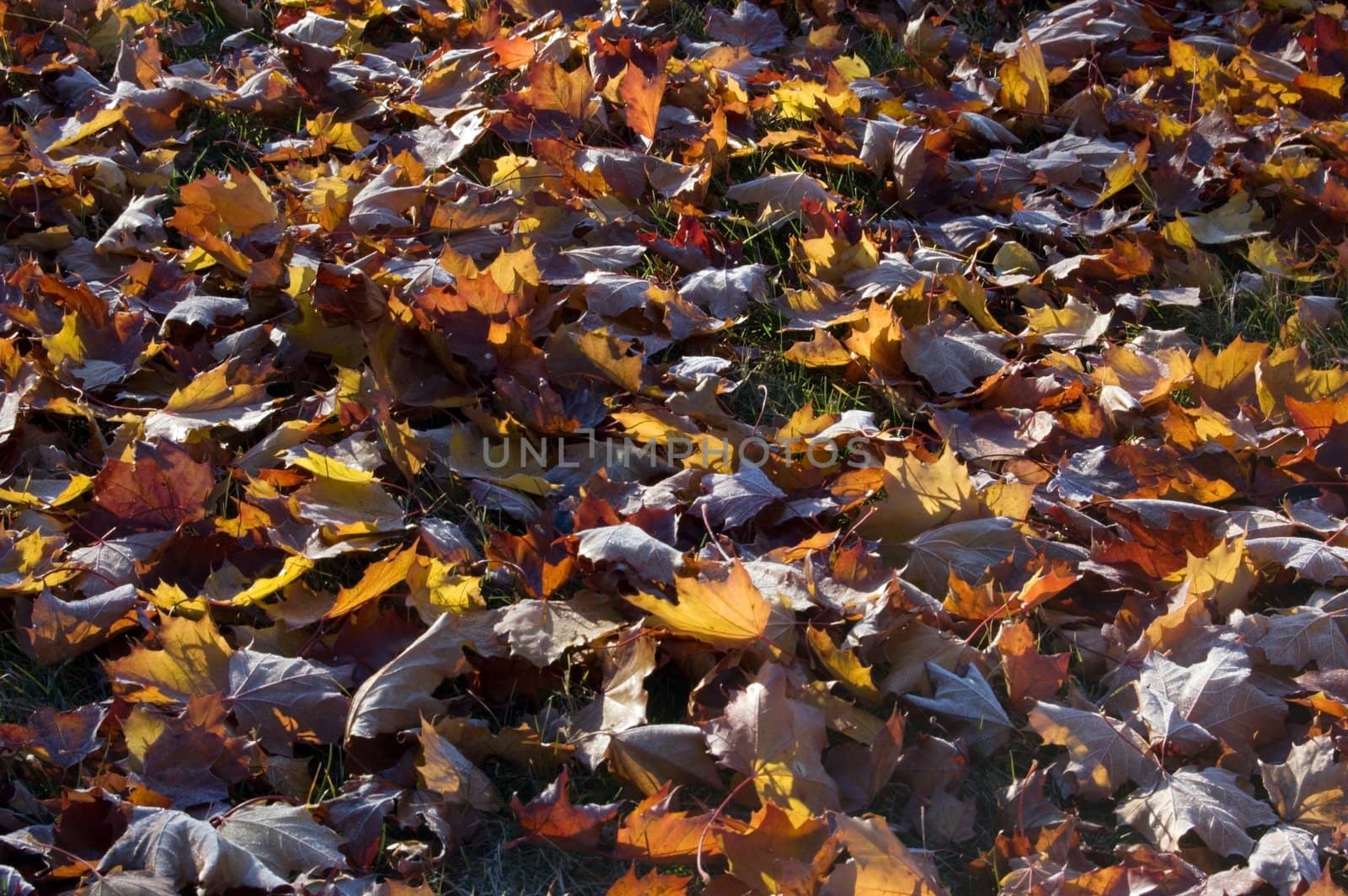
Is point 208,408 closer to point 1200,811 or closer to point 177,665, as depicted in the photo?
point 177,665

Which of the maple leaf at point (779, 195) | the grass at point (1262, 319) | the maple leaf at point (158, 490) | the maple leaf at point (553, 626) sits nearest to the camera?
the maple leaf at point (553, 626)

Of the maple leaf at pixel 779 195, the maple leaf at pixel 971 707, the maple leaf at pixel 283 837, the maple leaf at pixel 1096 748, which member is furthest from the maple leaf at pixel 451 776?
the maple leaf at pixel 779 195

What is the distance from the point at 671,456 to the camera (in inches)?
78.5

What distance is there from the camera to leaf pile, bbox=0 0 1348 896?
1.49 metres

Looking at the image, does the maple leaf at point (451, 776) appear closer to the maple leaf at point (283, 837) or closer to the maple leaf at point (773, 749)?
the maple leaf at point (283, 837)

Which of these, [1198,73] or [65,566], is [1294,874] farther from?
[1198,73]

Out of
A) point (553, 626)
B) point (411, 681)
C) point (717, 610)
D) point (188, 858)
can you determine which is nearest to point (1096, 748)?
point (717, 610)

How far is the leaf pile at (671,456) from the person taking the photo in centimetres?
149

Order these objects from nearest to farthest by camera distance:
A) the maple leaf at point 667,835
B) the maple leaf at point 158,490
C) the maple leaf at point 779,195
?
the maple leaf at point 667,835
the maple leaf at point 158,490
the maple leaf at point 779,195

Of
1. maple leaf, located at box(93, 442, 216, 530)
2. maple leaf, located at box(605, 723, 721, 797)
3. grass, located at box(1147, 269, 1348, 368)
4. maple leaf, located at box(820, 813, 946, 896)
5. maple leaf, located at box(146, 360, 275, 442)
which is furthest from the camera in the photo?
grass, located at box(1147, 269, 1348, 368)

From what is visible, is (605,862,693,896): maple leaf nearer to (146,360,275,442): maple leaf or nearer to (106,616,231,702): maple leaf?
(106,616,231,702): maple leaf

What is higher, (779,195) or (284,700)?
(779,195)

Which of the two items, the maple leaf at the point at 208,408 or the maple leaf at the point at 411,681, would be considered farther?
the maple leaf at the point at 208,408

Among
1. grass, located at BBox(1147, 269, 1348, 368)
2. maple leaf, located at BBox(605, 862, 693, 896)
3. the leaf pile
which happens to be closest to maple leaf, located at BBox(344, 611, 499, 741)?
the leaf pile
